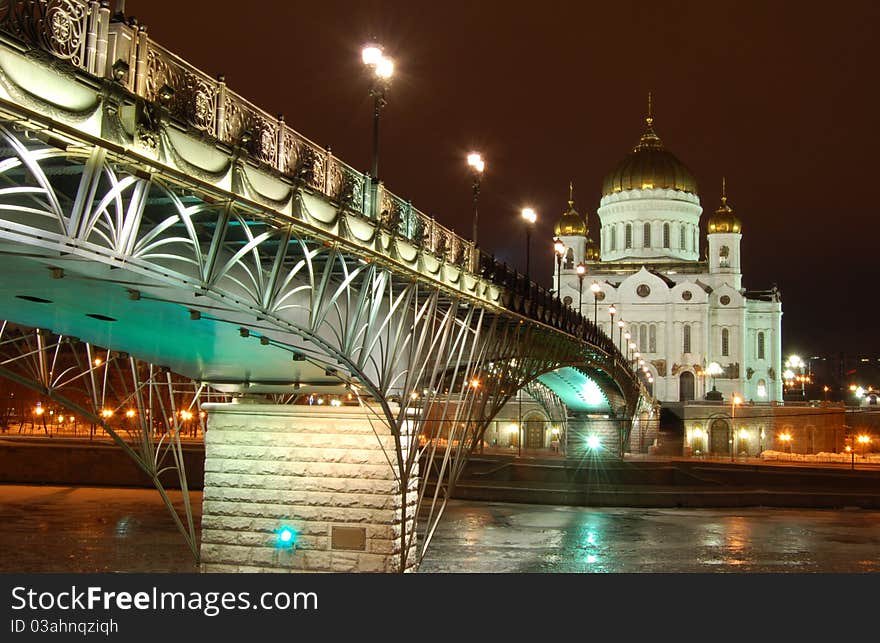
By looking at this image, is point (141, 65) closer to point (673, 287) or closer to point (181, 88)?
point (181, 88)

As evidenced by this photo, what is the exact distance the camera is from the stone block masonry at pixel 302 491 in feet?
64.2

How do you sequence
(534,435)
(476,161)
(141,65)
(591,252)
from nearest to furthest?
1. (141,65)
2. (476,161)
3. (534,435)
4. (591,252)

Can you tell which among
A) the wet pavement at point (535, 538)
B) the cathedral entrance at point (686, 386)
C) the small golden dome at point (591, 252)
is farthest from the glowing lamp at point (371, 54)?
the small golden dome at point (591, 252)

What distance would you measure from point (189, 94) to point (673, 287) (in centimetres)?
9565

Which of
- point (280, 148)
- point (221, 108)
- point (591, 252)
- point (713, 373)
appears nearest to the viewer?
point (221, 108)

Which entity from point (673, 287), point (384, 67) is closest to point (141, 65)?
point (384, 67)

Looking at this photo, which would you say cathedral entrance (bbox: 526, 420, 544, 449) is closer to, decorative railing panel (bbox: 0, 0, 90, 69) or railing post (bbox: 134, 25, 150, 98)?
railing post (bbox: 134, 25, 150, 98)

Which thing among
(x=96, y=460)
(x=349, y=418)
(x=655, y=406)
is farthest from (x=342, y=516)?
(x=655, y=406)

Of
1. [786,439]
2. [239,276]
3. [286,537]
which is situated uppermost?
[239,276]

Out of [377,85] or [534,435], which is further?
[534,435]

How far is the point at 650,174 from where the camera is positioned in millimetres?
110125

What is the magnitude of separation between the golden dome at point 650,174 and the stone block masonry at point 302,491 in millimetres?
93703

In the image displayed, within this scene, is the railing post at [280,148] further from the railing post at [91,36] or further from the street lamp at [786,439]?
the street lamp at [786,439]

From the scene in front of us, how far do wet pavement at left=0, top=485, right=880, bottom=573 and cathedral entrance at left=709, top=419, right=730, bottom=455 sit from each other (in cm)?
3759
